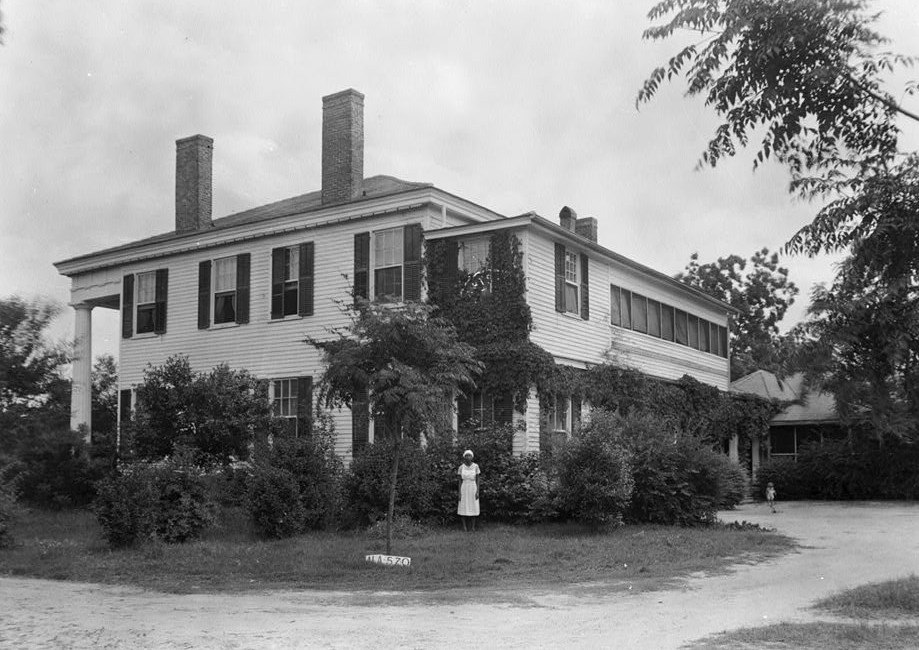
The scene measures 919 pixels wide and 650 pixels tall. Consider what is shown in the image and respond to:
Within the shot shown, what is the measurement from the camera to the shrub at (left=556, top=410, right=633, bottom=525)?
18.4 meters

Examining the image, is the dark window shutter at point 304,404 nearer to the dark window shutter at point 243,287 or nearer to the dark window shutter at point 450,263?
the dark window shutter at point 243,287

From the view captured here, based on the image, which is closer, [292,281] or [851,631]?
[851,631]

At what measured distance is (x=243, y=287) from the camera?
86.0 ft

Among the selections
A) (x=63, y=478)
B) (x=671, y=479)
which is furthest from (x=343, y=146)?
(x=671, y=479)

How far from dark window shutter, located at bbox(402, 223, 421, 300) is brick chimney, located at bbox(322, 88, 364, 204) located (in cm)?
269

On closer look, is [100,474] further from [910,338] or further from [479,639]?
[910,338]

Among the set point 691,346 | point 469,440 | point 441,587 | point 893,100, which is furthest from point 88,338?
point 893,100

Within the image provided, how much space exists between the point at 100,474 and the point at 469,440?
1013 cm

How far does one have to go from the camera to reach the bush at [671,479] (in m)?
19.8

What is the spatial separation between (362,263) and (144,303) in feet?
26.0

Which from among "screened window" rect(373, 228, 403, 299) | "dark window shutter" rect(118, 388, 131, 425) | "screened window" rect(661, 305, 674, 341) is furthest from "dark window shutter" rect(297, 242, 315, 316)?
"screened window" rect(661, 305, 674, 341)

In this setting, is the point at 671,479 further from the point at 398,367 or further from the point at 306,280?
the point at 306,280

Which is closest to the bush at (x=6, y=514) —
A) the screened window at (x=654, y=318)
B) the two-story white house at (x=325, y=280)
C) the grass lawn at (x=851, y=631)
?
the two-story white house at (x=325, y=280)

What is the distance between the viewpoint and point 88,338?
30219mm
